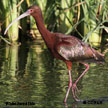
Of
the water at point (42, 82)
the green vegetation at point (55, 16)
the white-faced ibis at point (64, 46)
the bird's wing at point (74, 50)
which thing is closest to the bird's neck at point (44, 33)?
the white-faced ibis at point (64, 46)

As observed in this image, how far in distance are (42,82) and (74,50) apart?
2.91ft

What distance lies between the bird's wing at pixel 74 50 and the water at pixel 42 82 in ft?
1.66

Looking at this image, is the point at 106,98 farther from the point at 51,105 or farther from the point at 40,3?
the point at 40,3

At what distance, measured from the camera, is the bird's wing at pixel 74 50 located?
7768 mm

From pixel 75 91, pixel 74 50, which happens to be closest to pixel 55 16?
pixel 74 50

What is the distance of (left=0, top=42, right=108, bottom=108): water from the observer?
23.6 ft

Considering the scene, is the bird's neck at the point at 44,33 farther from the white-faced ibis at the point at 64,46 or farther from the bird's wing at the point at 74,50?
the bird's wing at the point at 74,50

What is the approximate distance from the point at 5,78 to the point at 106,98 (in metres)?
2.23

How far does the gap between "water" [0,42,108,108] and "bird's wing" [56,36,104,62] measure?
0.51 m

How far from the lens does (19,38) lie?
13.8 metres

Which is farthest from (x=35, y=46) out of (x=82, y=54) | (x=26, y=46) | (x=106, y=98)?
A: (x=106, y=98)

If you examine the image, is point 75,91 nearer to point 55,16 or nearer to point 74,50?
point 74,50

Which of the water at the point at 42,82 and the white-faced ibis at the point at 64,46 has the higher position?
the white-faced ibis at the point at 64,46

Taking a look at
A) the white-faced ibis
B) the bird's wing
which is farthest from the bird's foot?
the bird's wing
